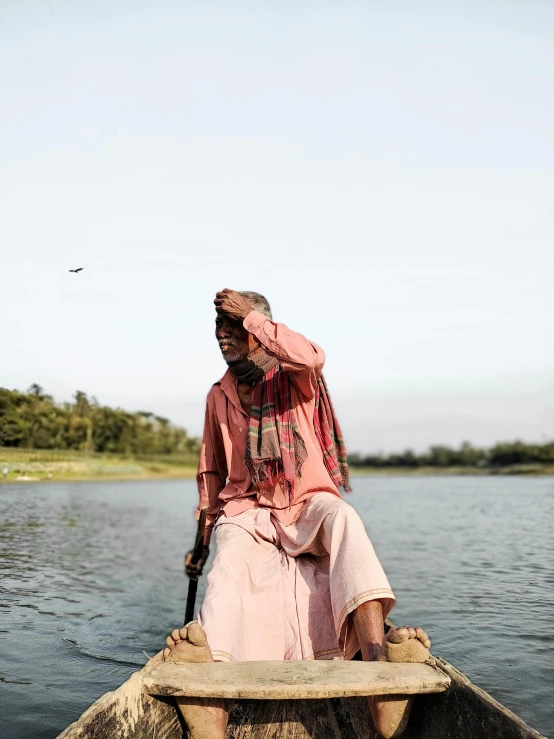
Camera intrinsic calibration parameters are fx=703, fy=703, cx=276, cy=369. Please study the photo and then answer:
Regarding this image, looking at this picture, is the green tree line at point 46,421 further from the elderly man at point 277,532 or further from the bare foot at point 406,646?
the bare foot at point 406,646

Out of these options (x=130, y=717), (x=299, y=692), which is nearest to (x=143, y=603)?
(x=130, y=717)

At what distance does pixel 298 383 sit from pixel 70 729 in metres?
1.98

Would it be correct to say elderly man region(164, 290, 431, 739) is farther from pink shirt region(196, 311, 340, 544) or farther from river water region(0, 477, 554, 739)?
river water region(0, 477, 554, 739)

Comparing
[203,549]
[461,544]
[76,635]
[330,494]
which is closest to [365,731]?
[330,494]

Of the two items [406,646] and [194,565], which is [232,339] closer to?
[194,565]

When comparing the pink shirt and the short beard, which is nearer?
the pink shirt

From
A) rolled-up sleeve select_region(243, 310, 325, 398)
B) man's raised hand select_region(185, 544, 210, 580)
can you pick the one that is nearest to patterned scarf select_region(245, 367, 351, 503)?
rolled-up sleeve select_region(243, 310, 325, 398)

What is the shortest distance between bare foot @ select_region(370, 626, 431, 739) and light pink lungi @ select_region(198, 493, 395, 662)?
11.8 inches

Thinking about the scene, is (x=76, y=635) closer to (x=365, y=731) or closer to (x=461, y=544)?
(x=365, y=731)

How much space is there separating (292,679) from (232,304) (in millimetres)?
1836

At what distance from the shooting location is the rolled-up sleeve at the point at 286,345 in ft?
10.8

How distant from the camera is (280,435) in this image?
3646 millimetres

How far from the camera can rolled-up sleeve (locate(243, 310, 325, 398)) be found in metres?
3.29

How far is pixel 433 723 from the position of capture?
8.71ft
